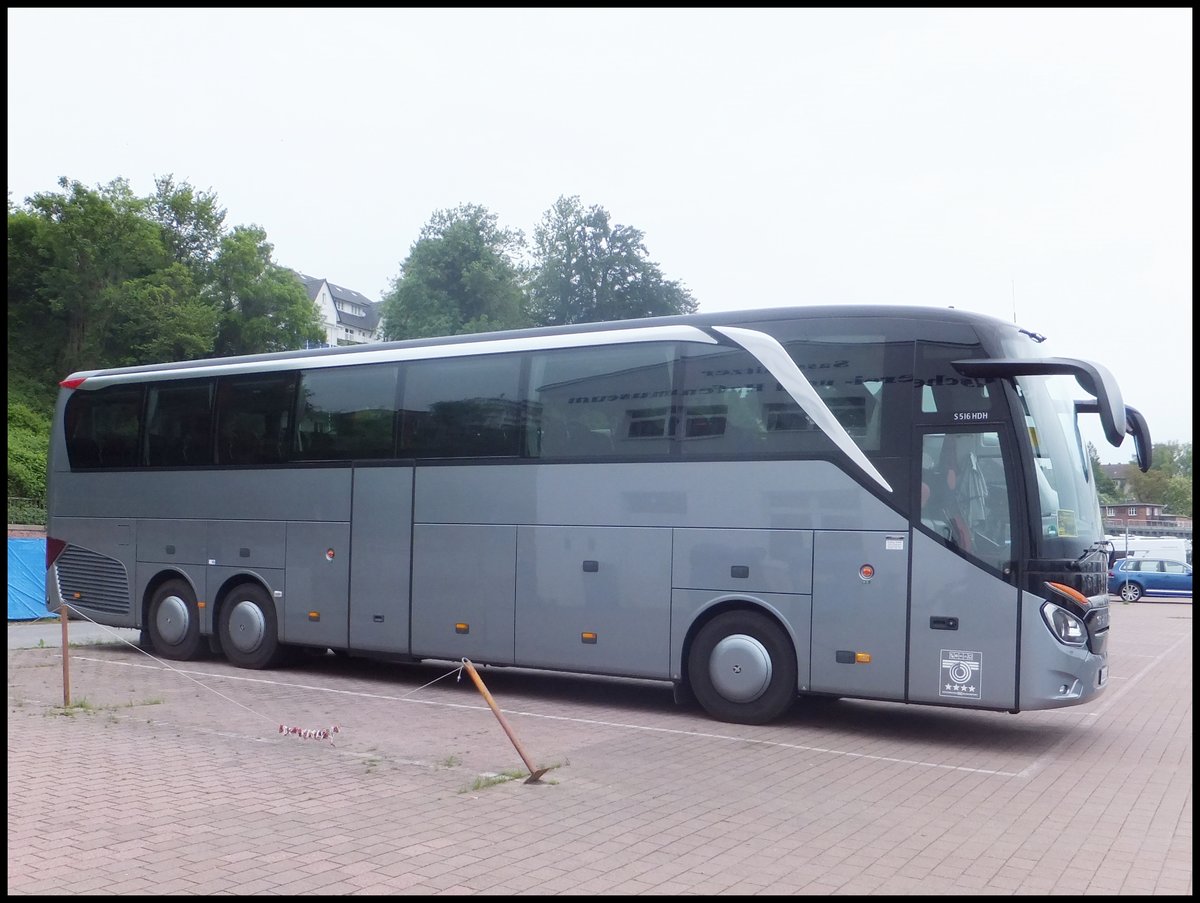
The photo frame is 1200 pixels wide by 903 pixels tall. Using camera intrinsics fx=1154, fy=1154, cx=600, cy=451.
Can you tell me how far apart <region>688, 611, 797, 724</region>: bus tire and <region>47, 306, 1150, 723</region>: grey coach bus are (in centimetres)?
2

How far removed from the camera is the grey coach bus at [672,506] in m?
10.2

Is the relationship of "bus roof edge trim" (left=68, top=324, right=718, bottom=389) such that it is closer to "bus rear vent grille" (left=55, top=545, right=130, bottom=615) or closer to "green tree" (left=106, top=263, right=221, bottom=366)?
"bus rear vent grille" (left=55, top=545, right=130, bottom=615)

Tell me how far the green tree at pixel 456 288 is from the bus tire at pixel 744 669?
5769cm

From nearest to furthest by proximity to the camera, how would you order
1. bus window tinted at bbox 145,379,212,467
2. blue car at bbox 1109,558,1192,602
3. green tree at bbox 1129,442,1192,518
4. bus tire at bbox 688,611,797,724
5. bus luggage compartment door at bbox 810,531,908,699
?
bus luggage compartment door at bbox 810,531,908,699 < bus tire at bbox 688,611,797,724 < bus window tinted at bbox 145,379,212,467 < blue car at bbox 1109,558,1192,602 < green tree at bbox 1129,442,1192,518

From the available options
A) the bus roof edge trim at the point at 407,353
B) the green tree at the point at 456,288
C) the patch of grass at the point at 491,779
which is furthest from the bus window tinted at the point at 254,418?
the green tree at the point at 456,288

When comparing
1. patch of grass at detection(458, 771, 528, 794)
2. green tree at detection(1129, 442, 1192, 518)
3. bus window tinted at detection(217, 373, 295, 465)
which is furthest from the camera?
green tree at detection(1129, 442, 1192, 518)

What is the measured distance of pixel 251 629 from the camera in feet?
50.8

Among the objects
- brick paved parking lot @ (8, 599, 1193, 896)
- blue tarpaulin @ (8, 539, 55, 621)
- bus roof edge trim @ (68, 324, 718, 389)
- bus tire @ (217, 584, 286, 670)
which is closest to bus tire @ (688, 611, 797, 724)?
brick paved parking lot @ (8, 599, 1193, 896)

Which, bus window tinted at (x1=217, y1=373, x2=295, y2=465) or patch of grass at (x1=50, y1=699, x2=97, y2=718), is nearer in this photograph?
patch of grass at (x1=50, y1=699, x2=97, y2=718)

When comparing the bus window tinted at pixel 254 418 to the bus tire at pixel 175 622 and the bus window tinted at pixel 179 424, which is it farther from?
the bus tire at pixel 175 622

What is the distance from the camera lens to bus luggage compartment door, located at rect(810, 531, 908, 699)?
1047 centimetres

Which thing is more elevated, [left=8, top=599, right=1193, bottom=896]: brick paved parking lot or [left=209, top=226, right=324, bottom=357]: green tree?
[left=209, top=226, right=324, bottom=357]: green tree

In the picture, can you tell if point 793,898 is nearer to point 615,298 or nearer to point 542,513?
point 542,513

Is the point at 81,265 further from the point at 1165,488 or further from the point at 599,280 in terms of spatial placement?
the point at 1165,488
